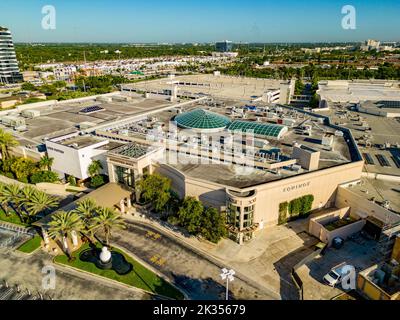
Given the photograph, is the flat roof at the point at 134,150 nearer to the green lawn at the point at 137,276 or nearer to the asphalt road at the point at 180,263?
the asphalt road at the point at 180,263

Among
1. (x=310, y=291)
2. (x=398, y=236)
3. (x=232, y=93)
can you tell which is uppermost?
(x=232, y=93)

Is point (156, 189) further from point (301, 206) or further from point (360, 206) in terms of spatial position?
point (360, 206)

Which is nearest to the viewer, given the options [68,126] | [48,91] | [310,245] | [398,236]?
[398,236]

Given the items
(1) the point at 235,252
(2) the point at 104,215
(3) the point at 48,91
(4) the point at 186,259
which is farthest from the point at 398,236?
(3) the point at 48,91

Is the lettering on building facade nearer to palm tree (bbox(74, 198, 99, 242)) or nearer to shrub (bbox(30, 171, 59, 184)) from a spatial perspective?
palm tree (bbox(74, 198, 99, 242))

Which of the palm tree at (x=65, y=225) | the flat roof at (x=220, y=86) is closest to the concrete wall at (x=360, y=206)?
the palm tree at (x=65, y=225)
